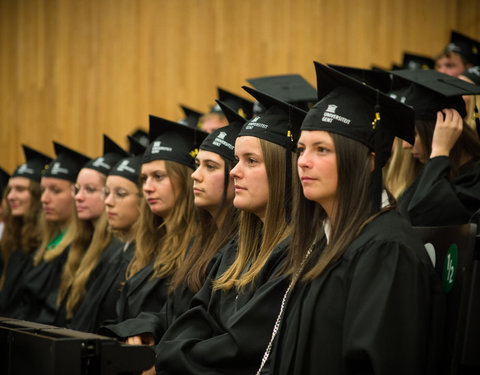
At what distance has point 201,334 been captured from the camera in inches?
126

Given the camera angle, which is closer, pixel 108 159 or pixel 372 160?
pixel 372 160

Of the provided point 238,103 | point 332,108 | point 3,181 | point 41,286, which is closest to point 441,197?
point 332,108

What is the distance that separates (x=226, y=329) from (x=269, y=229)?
531 millimetres

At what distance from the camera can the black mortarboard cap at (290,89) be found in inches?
184

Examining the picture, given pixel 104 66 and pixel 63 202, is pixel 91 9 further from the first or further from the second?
pixel 63 202

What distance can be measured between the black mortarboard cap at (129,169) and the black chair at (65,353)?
251 cm

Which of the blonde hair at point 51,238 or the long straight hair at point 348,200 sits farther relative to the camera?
the blonde hair at point 51,238

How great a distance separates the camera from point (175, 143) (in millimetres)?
4473

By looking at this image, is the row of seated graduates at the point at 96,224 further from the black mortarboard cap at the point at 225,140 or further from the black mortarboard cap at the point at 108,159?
the black mortarboard cap at the point at 225,140

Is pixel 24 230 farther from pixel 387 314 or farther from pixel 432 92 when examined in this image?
pixel 387 314

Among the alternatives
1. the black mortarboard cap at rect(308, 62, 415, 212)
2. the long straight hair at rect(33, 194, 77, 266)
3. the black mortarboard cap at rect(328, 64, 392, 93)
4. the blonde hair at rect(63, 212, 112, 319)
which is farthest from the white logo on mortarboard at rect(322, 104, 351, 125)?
the long straight hair at rect(33, 194, 77, 266)

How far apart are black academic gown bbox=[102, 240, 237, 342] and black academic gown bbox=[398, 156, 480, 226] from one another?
3.37ft

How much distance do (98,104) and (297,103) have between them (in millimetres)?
5325

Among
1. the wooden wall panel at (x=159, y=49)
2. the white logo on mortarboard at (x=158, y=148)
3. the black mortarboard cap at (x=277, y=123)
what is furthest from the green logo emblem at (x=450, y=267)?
the wooden wall panel at (x=159, y=49)
